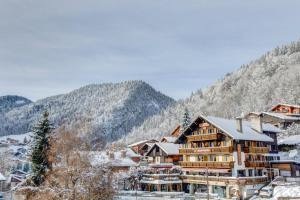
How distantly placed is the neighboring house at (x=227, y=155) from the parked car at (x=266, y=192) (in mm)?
2207

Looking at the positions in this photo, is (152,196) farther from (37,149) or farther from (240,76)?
(240,76)

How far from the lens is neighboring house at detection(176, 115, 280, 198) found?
53562mm

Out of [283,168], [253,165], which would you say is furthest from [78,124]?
[283,168]

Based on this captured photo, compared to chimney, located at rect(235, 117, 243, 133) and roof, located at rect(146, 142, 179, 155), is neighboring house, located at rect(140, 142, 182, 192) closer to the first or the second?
roof, located at rect(146, 142, 179, 155)

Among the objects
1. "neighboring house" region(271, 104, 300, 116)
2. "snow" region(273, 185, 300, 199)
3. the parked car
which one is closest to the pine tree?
the parked car

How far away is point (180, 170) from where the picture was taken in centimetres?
6656

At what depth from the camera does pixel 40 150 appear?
147 feet

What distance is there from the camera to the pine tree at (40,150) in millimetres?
42719

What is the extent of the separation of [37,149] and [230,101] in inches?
5599

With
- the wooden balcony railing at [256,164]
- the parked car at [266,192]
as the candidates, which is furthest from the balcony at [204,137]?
the parked car at [266,192]

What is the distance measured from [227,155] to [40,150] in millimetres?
29617

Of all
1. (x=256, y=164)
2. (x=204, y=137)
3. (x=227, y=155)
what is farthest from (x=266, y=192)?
(x=204, y=137)

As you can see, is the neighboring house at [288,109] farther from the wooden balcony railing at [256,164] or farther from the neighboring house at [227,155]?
the wooden balcony railing at [256,164]

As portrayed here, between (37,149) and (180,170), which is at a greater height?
(37,149)
